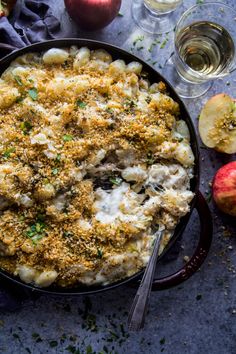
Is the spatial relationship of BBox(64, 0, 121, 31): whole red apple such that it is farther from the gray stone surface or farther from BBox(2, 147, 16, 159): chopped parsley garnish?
BBox(2, 147, 16, 159): chopped parsley garnish

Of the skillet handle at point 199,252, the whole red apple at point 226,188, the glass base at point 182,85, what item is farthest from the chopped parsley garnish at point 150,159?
the glass base at point 182,85

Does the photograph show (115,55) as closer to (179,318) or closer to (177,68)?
(177,68)

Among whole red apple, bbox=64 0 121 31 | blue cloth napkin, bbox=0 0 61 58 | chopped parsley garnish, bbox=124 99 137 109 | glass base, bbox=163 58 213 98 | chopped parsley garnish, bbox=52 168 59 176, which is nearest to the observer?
chopped parsley garnish, bbox=52 168 59 176

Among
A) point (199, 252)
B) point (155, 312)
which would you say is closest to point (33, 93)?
point (199, 252)

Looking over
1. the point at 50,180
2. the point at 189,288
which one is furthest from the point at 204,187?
the point at 50,180

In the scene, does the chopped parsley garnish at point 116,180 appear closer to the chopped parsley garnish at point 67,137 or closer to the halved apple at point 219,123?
the chopped parsley garnish at point 67,137

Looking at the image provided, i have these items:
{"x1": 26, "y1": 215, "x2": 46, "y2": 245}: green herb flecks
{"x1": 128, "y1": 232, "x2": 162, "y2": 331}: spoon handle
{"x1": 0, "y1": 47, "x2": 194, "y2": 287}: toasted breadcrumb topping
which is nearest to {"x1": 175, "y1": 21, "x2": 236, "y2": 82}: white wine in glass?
{"x1": 0, "y1": 47, "x2": 194, "y2": 287}: toasted breadcrumb topping

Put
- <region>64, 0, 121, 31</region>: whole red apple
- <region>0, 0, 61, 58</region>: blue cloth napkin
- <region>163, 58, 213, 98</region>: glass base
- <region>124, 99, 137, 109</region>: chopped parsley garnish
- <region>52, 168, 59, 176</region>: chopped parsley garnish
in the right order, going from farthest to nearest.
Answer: <region>163, 58, 213, 98</region>: glass base
<region>0, 0, 61, 58</region>: blue cloth napkin
<region>64, 0, 121, 31</region>: whole red apple
<region>124, 99, 137, 109</region>: chopped parsley garnish
<region>52, 168, 59, 176</region>: chopped parsley garnish
